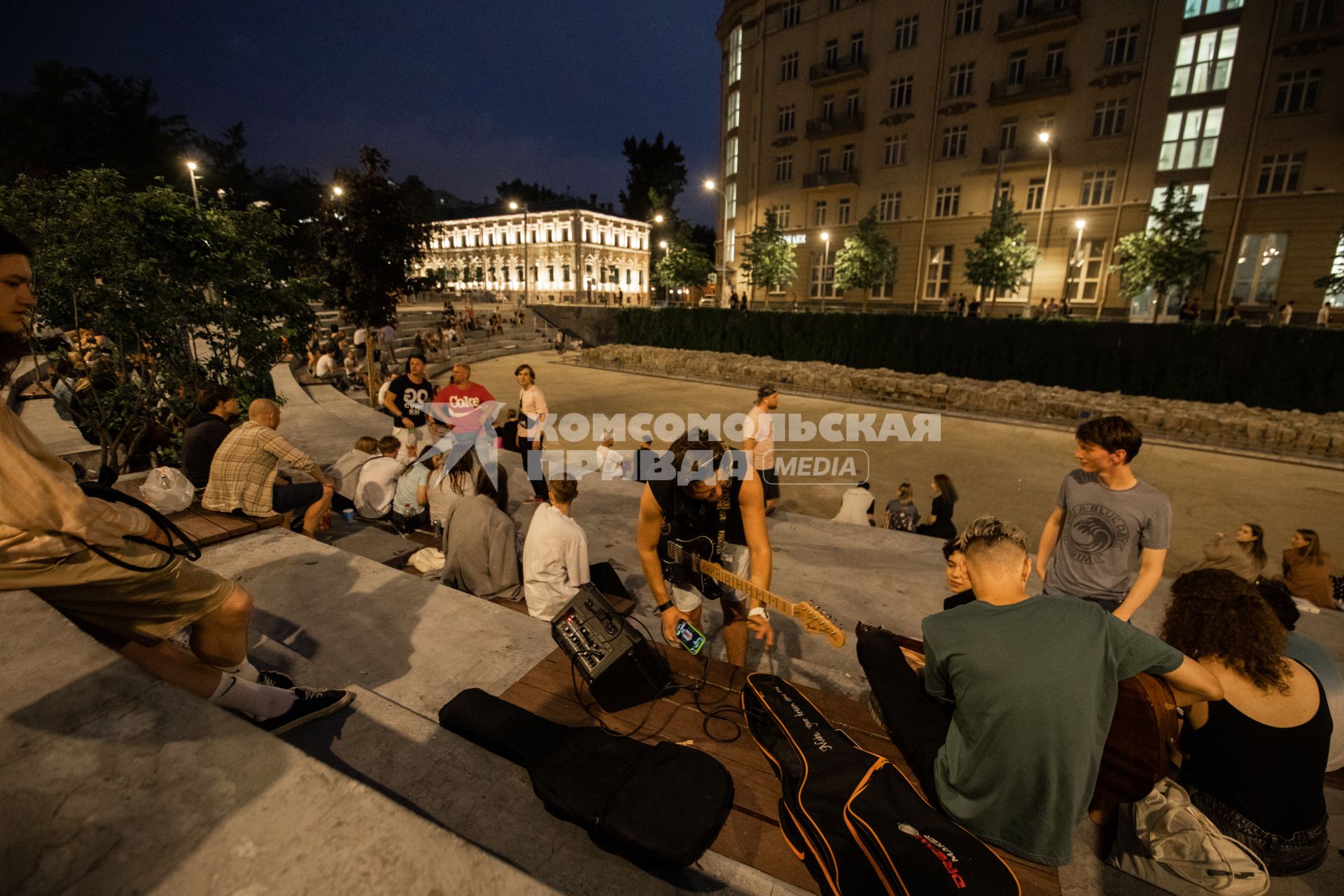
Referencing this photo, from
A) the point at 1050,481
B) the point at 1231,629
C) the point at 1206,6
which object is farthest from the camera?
the point at 1206,6

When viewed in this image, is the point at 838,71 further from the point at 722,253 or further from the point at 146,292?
the point at 146,292

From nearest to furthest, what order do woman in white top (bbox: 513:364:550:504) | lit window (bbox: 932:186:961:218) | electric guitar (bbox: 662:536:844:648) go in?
electric guitar (bbox: 662:536:844:648), woman in white top (bbox: 513:364:550:504), lit window (bbox: 932:186:961:218)

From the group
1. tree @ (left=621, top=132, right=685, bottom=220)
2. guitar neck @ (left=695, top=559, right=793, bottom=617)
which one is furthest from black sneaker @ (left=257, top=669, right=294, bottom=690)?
tree @ (left=621, top=132, right=685, bottom=220)

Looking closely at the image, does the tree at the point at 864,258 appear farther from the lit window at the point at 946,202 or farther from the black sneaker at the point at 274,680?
the black sneaker at the point at 274,680

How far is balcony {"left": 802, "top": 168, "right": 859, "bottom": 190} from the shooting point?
37.1 meters

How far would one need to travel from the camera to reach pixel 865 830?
78.0 inches

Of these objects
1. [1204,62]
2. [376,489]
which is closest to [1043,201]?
[1204,62]

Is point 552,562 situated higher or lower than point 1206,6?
lower

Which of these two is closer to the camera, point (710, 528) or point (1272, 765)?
point (1272, 765)

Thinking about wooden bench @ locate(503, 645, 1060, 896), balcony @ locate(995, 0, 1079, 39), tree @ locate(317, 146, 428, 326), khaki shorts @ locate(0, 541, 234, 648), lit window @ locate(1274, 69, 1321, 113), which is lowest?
wooden bench @ locate(503, 645, 1060, 896)

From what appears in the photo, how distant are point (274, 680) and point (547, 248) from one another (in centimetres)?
8889

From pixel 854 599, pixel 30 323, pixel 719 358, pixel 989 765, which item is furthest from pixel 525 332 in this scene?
pixel 989 765

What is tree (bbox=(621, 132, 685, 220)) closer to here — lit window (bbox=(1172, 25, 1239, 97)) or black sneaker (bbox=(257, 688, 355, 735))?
lit window (bbox=(1172, 25, 1239, 97))

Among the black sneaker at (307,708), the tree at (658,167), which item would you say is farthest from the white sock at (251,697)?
the tree at (658,167)
